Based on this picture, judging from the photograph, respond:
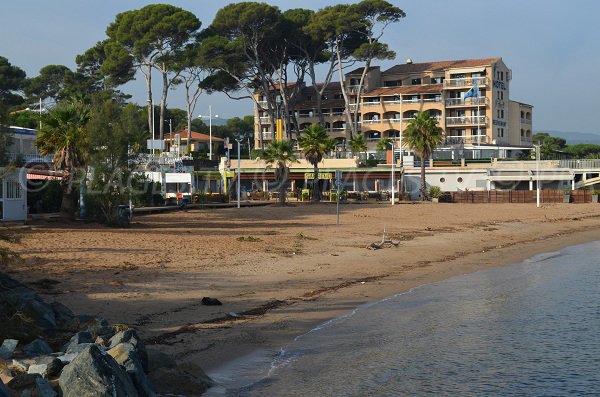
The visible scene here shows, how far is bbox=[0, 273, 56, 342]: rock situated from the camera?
1216 centimetres

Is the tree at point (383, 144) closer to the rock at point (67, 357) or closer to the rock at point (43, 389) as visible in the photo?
the rock at point (67, 357)

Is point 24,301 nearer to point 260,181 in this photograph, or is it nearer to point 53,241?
point 53,241

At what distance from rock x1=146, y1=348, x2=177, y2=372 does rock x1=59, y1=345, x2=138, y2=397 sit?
1.63 meters

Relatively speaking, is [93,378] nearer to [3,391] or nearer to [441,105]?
[3,391]

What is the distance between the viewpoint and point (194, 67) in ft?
277

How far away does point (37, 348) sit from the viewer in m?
11.3

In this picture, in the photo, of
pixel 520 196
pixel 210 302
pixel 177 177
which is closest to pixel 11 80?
pixel 177 177

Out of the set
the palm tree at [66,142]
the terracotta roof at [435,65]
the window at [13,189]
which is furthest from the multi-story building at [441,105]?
the window at [13,189]

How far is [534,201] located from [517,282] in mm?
43906

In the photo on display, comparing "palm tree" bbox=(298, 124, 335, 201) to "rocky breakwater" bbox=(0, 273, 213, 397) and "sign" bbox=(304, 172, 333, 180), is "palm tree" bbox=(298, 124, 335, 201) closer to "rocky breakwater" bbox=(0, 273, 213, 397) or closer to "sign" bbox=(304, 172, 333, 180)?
"sign" bbox=(304, 172, 333, 180)

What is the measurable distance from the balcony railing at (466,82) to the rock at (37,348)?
82.2m

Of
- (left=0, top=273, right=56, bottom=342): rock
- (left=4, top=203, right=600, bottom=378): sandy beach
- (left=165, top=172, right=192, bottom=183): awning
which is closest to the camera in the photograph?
(left=0, top=273, right=56, bottom=342): rock

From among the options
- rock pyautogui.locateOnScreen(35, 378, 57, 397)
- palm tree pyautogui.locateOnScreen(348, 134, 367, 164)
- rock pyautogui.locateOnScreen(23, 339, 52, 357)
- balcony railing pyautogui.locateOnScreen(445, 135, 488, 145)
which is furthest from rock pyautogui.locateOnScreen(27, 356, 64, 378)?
balcony railing pyautogui.locateOnScreen(445, 135, 488, 145)

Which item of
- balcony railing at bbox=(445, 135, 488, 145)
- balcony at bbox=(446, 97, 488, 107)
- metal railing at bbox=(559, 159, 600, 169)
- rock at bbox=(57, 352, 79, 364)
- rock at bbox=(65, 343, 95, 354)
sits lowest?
rock at bbox=(57, 352, 79, 364)
